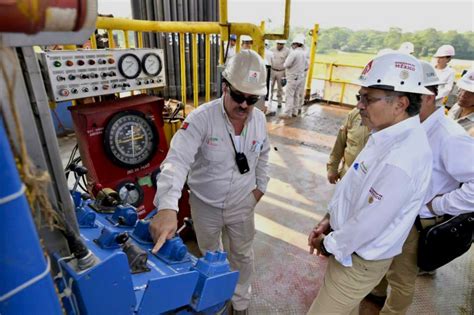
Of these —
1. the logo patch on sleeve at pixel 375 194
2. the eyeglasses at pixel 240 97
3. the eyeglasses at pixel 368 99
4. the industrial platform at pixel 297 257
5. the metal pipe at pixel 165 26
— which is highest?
the metal pipe at pixel 165 26

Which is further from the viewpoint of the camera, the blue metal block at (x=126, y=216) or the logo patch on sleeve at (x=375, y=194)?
the blue metal block at (x=126, y=216)

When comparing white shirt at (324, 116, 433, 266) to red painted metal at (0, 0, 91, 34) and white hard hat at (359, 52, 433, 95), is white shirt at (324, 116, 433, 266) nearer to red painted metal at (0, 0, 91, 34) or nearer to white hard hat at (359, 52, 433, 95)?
white hard hat at (359, 52, 433, 95)

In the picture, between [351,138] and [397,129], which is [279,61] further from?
[397,129]

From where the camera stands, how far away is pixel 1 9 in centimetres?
38

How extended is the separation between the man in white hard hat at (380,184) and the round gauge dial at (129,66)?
142cm

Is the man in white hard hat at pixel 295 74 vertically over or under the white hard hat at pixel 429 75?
under

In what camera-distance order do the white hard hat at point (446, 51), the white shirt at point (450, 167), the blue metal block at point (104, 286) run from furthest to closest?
the white hard hat at point (446, 51) < the white shirt at point (450, 167) < the blue metal block at point (104, 286)

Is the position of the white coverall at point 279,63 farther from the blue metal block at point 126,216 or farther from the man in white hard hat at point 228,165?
the blue metal block at point 126,216

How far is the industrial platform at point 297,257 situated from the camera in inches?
90.0

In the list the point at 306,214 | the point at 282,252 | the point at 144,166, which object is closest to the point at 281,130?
the point at 306,214

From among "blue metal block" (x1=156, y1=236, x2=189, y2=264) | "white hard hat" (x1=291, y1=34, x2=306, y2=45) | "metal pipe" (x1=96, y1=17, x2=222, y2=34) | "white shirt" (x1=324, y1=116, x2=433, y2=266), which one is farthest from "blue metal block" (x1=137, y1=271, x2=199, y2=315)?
"white hard hat" (x1=291, y1=34, x2=306, y2=45)

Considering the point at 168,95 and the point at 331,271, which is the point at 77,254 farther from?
the point at 168,95

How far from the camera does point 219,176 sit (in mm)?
1787

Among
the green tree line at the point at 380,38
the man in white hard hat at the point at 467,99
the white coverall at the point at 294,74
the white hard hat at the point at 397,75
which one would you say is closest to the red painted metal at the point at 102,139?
the white hard hat at the point at 397,75
